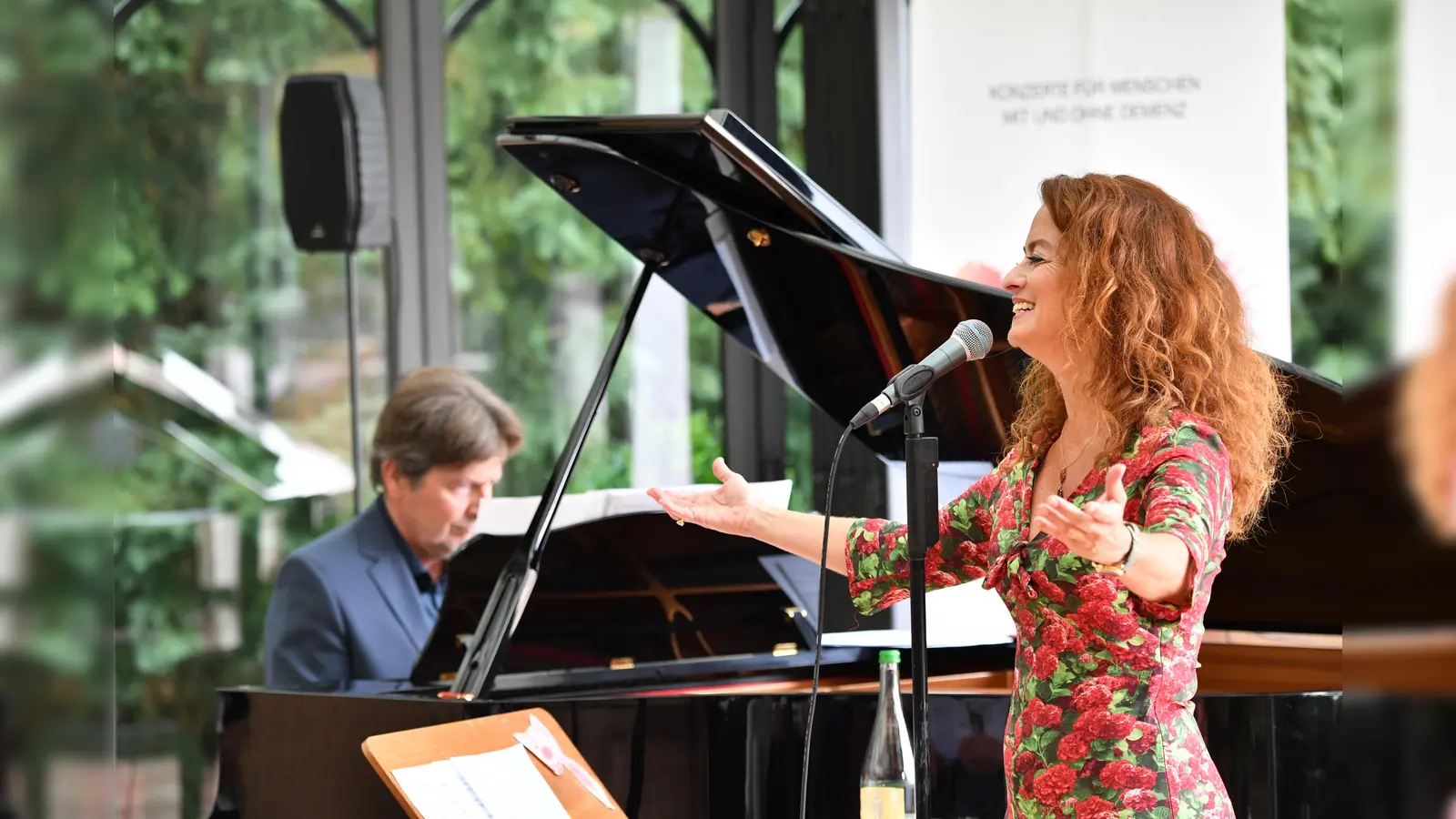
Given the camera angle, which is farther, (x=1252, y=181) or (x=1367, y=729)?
(x=1252, y=181)

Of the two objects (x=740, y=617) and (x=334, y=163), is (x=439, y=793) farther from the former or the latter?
(x=334, y=163)

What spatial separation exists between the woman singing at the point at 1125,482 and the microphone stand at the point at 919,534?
0.17 m

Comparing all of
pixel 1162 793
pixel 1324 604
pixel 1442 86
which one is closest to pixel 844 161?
pixel 1324 604

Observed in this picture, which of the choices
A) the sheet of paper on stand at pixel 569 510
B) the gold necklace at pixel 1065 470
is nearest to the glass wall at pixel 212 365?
the sheet of paper on stand at pixel 569 510

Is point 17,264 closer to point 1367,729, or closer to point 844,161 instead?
point 1367,729

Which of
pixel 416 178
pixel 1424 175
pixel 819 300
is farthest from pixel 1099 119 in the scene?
pixel 1424 175

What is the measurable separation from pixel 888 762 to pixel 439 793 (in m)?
0.73

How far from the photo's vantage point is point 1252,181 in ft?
13.0

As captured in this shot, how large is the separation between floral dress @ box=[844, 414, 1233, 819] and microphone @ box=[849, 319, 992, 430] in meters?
0.24

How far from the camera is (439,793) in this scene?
2.09 m

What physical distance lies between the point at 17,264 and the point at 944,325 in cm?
227

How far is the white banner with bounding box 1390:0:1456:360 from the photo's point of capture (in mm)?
453

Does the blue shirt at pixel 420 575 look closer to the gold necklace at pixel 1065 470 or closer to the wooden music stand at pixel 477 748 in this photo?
the wooden music stand at pixel 477 748

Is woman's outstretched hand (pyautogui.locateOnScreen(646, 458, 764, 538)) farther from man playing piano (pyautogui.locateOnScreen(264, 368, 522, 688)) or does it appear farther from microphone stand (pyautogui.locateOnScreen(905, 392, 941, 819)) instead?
man playing piano (pyautogui.locateOnScreen(264, 368, 522, 688))
